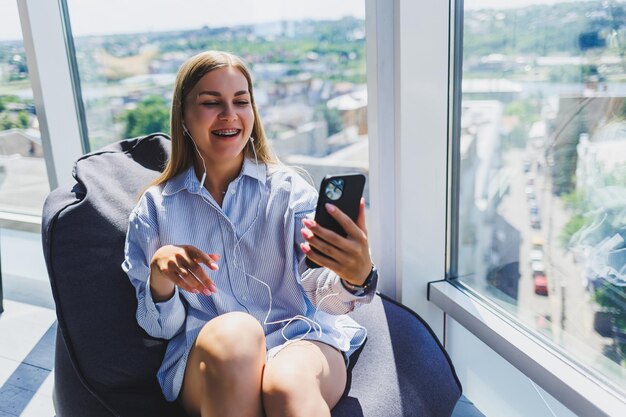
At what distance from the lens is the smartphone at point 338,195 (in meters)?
1.18

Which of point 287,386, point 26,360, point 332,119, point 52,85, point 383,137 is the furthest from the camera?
point 332,119

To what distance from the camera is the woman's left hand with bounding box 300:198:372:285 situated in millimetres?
1187

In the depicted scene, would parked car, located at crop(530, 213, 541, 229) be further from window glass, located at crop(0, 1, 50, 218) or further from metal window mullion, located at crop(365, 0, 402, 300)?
window glass, located at crop(0, 1, 50, 218)

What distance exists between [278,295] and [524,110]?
32.8 inches

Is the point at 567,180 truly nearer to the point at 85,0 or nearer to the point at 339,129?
the point at 339,129

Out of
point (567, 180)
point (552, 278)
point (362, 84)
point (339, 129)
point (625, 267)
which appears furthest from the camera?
point (339, 129)

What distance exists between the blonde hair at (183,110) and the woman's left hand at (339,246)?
430 millimetres

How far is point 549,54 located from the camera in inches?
56.6

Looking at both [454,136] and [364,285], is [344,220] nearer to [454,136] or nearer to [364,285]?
[364,285]

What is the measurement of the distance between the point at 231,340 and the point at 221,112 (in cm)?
56

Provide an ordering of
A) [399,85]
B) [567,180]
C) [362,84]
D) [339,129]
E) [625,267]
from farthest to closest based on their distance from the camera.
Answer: [339,129], [362,84], [399,85], [567,180], [625,267]

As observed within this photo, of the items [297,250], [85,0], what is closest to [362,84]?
[297,250]

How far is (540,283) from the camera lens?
1.59m

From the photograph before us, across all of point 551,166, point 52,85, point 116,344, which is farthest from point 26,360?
point 551,166
